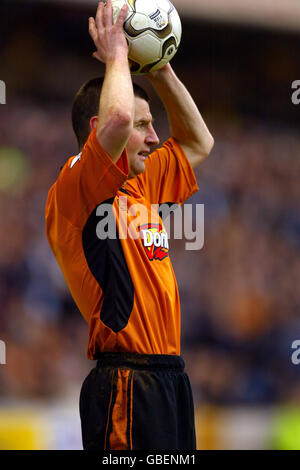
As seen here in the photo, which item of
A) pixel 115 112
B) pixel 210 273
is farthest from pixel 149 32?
pixel 210 273

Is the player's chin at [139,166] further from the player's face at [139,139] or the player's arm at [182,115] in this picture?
the player's arm at [182,115]

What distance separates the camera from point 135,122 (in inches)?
128

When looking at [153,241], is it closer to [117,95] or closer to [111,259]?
[111,259]

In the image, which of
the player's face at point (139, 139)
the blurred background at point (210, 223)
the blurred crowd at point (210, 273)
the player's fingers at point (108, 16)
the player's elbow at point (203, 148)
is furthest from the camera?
the blurred crowd at point (210, 273)

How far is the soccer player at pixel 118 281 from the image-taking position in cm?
282

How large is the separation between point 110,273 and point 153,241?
0.28 m

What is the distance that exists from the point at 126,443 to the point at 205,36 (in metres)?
6.97

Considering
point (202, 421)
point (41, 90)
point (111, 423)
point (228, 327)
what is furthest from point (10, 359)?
point (111, 423)

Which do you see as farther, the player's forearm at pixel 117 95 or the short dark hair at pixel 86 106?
the short dark hair at pixel 86 106

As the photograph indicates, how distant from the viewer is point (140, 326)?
294cm

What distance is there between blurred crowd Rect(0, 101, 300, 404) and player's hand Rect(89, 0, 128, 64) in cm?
447

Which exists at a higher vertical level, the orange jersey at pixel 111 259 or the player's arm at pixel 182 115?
the player's arm at pixel 182 115

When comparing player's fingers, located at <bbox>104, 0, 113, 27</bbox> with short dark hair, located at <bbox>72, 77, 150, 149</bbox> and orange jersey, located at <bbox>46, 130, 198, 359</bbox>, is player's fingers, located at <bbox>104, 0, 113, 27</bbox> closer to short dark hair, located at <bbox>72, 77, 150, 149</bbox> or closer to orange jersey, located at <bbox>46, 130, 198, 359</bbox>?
short dark hair, located at <bbox>72, 77, 150, 149</bbox>

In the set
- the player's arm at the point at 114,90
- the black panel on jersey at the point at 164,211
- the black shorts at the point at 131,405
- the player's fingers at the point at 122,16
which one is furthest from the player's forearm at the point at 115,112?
the black shorts at the point at 131,405
